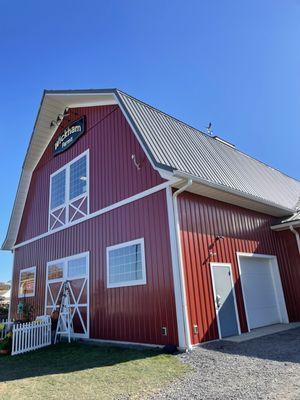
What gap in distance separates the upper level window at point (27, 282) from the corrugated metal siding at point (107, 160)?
5.67 ft

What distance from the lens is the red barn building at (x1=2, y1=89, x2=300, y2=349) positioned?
738 centimetres

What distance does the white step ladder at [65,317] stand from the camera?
9.91m

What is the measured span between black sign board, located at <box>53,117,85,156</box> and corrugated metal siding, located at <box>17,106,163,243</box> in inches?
7.6

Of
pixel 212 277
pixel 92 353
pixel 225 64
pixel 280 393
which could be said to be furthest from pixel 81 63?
pixel 280 393

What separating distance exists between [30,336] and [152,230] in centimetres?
516

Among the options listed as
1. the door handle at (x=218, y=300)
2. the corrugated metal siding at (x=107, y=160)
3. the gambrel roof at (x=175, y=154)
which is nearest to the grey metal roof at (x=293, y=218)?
the gambrel roof at (x=175, y=154)

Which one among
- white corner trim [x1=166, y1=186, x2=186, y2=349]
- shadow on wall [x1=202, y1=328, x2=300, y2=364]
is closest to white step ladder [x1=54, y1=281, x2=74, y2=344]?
white corner trim [x1=166, y1=186, x2=186, y2=349]

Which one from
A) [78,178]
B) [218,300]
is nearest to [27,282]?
[78,178]

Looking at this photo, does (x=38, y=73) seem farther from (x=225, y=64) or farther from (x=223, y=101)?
(x=223, y=101)

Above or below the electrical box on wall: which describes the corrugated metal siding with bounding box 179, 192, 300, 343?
above

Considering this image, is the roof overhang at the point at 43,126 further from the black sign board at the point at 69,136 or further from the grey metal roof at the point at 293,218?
the grey metal roof at the point at 293,218

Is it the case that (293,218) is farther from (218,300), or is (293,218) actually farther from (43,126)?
(43,126)

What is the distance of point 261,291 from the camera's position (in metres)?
9.63

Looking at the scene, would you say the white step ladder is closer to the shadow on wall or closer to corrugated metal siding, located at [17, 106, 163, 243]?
corrugated metal siding, located at [17, 106, 163, 243]
